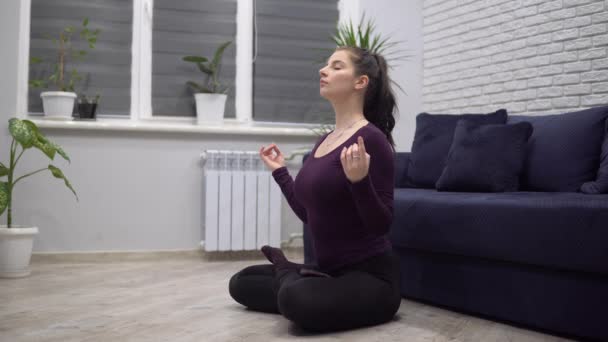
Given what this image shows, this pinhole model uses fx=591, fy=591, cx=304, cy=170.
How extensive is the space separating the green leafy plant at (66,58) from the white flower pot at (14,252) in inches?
42.3

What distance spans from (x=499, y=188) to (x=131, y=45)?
2.69 m

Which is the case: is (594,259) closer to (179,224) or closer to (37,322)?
(37,322)

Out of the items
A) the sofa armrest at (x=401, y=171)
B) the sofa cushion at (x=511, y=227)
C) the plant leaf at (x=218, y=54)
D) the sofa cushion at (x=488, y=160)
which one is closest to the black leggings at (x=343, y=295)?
the sofa cushion at (x=511, y=227)

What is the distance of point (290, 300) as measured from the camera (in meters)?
Result: 1.91

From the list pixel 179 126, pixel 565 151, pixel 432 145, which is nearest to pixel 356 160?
pixel 565 151

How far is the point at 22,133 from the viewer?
3094mm

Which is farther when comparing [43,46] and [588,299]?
[43,46]

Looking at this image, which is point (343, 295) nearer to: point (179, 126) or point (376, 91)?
point (376, 91)

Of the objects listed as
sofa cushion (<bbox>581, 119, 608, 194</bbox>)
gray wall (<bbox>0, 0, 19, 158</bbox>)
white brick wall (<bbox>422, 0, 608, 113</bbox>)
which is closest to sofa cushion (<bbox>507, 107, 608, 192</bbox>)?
sofa cushion (<bbox>581, 119, 608, 194</bbox>)

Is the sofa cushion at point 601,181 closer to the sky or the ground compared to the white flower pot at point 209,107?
closer to the ground

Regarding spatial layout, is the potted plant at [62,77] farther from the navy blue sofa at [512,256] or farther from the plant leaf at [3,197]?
the navy blue sofa at [512,256]

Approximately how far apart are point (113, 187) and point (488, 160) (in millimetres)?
2433

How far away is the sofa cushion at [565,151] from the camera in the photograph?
2.57m

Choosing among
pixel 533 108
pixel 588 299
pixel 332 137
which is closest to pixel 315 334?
pixel 332 137
